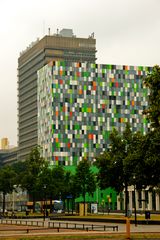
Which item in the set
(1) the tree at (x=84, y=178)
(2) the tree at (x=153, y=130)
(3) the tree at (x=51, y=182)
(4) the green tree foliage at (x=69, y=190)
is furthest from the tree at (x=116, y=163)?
(4) the green tree foliage at (x=69, y=190)

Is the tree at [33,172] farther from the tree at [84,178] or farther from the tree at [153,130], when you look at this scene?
the tree at [153,130]

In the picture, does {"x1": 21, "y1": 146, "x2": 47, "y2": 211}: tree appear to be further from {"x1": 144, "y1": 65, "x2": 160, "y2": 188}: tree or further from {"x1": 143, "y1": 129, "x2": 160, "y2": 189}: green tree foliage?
{"x1": 143, "y1": 129, "x2": 160, "y2": 189}: green tree foliage

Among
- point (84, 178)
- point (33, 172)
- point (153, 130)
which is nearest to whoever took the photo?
point (153, 130)

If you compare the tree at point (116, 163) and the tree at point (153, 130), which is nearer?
the tree at point (153, 130)

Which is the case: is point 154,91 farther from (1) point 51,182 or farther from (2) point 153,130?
(1) point 51,182

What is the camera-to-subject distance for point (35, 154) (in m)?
134

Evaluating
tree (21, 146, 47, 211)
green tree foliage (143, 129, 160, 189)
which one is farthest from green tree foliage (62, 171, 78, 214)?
green tree foliage (143, 129, 160, 189)

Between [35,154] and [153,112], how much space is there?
92.4 meters

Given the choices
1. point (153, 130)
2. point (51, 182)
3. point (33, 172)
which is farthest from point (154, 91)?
point (33, 172)

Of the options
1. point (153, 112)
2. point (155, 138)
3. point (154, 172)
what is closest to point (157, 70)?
point (153, 112)

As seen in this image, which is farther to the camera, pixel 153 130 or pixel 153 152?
pixel 153 130

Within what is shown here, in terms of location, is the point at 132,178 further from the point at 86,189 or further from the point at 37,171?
the point at 37,171

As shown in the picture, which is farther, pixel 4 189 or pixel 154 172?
pixel 4 189

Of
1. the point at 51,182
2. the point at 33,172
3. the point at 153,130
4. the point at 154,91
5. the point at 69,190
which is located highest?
the point at 154,91
